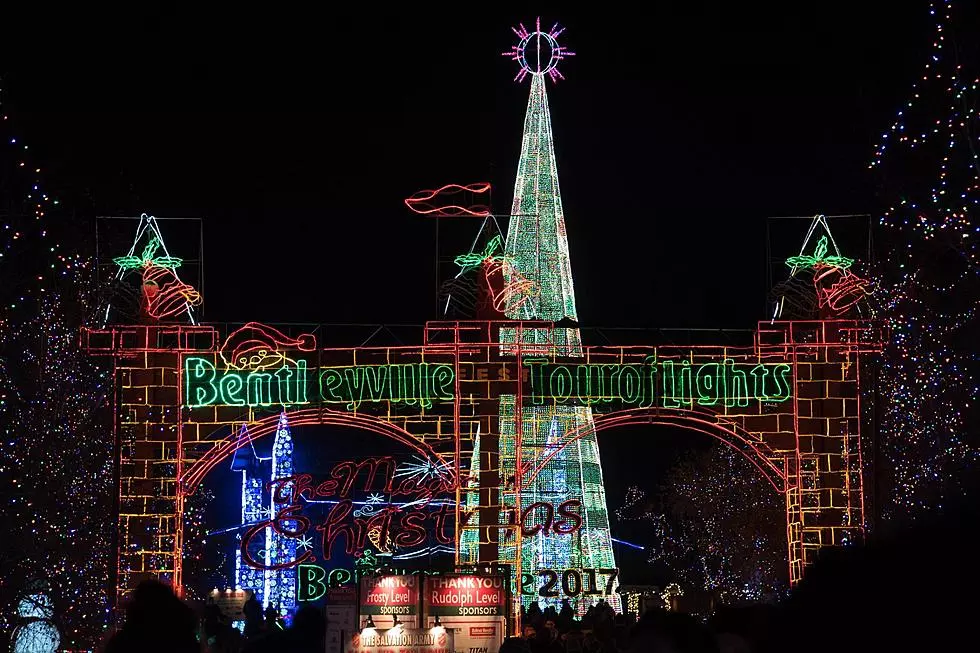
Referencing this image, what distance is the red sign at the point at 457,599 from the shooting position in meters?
18.8

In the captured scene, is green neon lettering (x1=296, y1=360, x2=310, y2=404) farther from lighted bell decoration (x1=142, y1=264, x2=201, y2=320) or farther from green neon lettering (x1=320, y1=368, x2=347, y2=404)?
lighted bell decoration (x1=142, y1=264, x2=201, y2=320)

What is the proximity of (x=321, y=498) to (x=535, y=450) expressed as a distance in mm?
5254

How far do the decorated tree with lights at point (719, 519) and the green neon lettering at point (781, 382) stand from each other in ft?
65.5

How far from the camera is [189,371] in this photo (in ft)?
83.9

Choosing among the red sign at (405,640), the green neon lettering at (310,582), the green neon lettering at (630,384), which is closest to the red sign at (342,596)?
the red sign at (405,640)

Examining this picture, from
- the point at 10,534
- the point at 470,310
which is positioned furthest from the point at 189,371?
the point at 10,534

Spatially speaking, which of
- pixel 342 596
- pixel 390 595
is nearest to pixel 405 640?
pixel 390 595

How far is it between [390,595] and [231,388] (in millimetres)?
7940

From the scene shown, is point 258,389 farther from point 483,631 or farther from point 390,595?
point 483,631

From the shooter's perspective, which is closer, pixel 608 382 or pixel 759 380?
pixel 608 382

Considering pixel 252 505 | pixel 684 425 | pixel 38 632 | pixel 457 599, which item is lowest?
pixel 38 632

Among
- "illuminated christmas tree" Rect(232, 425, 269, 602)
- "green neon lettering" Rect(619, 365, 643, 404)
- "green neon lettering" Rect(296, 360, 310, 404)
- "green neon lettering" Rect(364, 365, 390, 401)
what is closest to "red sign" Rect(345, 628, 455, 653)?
"green neon lettering" Rect(364, 365, 390, 401)

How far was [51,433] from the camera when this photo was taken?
2145cm

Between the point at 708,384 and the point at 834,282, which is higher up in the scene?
the point at 834,282
